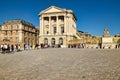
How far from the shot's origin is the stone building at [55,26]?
6819 centimetres

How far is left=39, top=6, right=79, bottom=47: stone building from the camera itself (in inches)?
2685

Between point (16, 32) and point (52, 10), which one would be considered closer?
point (52, 10)

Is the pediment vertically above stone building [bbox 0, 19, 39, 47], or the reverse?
the pediment

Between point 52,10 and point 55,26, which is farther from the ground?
point 52,10

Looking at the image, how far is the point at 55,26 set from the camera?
240ft

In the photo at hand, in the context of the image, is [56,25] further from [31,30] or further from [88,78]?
[88,78]

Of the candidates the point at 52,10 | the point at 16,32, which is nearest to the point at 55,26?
the point at 52,10

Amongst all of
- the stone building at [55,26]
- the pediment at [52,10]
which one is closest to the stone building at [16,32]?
the stone building at [55,26]

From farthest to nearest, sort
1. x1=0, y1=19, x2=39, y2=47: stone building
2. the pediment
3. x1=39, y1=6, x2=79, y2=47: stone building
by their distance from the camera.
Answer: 1. x1=0, y1=19, x2=39, y2=47: stone building
2. the pediment
3. x1=39, y1=6, x2=79, y2=47: stone building

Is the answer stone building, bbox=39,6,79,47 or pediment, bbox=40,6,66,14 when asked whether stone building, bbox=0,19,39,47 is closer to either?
stone building, bbox=39,6,79,47

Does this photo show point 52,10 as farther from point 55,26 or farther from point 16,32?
point 16,32

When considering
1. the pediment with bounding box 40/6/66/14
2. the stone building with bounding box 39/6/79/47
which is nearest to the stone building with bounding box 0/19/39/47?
the stone building with bounding box 39/6/79/47

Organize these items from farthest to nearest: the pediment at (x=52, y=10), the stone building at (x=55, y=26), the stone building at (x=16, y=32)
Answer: the stone building at (x=16, y=32) < the pediment at (x=52, y=10) < the stone building at (x=55, y=26)

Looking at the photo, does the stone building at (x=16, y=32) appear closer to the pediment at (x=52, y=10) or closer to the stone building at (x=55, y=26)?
the stone building at (x=55, y=26)
